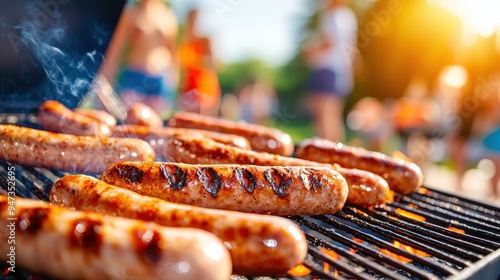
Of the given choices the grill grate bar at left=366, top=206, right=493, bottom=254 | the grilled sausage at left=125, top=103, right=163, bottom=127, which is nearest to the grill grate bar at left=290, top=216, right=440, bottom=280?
the grill grate bar at left=366, top=206, right=493, bottom=254

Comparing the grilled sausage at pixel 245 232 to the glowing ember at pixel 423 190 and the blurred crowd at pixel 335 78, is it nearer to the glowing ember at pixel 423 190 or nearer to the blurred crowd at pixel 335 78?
the glowing ember at pixel 423 190

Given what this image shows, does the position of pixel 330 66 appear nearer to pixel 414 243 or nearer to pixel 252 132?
pixel 252 132

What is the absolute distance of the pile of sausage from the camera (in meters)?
1.96

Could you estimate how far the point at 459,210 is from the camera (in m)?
3.73

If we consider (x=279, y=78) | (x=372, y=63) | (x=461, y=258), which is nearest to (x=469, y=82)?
(x=461, y=258)

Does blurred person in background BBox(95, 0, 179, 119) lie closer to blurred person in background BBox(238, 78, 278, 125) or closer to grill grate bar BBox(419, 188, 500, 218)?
grill grate bar BBox(419, 188, 500, 218)

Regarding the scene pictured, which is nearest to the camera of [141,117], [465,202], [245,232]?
[245,232]

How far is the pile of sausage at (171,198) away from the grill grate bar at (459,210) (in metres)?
0.13

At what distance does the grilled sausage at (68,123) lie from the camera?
4.19m

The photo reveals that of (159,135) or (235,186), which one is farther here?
(159,135)

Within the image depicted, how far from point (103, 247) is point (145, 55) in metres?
5.78

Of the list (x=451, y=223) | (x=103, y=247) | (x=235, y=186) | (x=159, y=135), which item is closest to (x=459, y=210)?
(x=451, y=223)

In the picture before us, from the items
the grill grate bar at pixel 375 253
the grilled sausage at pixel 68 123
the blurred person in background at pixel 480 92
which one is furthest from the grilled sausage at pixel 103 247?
the blurred person in background at pixel 480 92

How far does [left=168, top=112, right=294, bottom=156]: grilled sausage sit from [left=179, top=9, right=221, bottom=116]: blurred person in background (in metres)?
3.35
